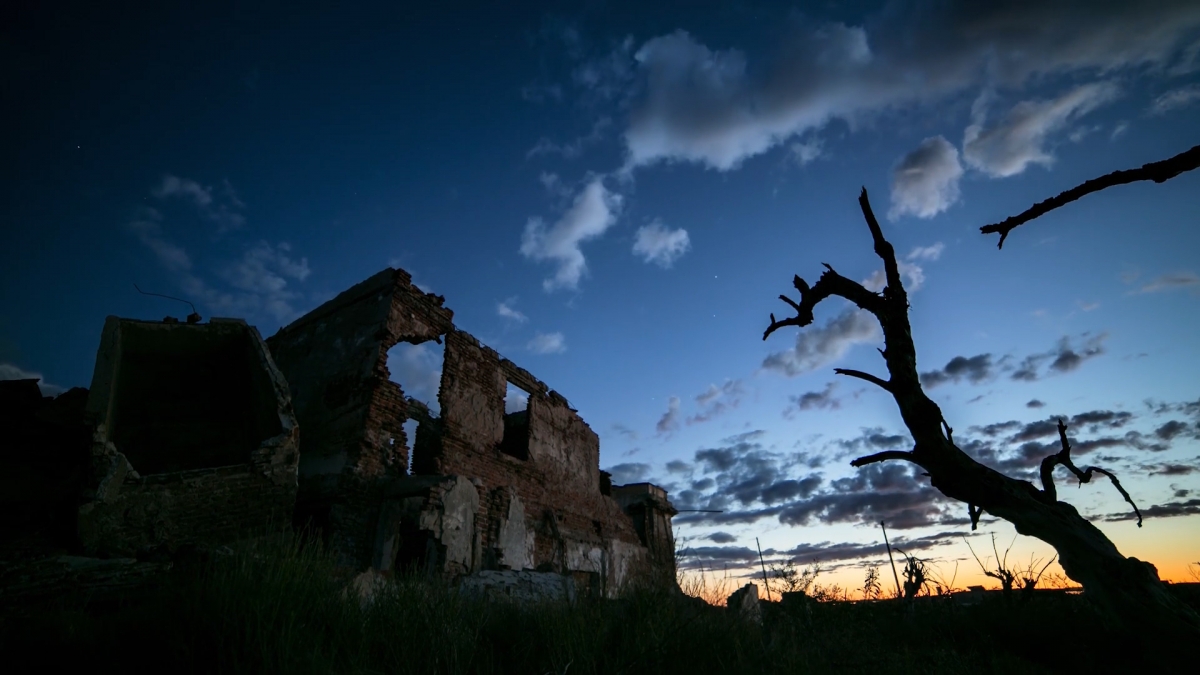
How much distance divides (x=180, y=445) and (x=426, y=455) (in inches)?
157

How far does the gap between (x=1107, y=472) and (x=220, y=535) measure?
33.1 feet

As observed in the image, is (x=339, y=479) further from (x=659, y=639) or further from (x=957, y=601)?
(x=957, y=601)

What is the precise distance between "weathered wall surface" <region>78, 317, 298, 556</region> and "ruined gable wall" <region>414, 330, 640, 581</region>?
313 centimetres

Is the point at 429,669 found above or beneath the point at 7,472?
beneath

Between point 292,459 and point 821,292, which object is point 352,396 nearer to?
point 292,459

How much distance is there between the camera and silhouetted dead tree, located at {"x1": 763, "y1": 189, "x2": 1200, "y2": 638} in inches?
146

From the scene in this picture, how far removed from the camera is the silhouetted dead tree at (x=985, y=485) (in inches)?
146

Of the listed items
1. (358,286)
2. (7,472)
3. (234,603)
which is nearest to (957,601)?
(234,603)

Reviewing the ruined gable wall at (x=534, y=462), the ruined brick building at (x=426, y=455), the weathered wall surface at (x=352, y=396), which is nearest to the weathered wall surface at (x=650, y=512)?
the ruined gable wall at (x=534, y=462)

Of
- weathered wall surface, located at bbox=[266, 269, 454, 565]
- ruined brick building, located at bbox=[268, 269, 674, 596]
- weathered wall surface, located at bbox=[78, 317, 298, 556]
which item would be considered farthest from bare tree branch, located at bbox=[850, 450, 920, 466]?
weathered wall surface, located at bbox=[266, 269, 454, 565]

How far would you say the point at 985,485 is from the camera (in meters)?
4.35

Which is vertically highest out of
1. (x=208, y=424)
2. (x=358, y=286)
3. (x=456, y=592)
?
(x=358, y=286)

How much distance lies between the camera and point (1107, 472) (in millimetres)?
5719

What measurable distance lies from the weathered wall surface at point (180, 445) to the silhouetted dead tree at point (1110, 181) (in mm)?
7300
